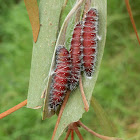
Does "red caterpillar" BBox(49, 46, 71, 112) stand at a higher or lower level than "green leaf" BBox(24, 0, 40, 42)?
lower

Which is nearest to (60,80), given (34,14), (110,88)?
(34,14)

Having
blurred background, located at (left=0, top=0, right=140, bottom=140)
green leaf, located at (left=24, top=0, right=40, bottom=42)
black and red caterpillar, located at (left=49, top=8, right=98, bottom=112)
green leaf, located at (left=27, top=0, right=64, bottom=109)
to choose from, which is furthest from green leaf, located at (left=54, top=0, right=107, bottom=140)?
blurred background, located at (left=0, top=0, right=140, bottom=140)

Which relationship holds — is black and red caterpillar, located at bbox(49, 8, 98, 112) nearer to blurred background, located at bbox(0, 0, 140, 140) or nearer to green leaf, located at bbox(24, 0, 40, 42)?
green leaf, located at bbox(24, 0, 40, 42)

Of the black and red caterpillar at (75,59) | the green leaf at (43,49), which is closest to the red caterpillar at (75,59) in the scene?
the black and red caterpillar at (75,59)

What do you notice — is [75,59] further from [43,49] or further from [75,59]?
[43,49]

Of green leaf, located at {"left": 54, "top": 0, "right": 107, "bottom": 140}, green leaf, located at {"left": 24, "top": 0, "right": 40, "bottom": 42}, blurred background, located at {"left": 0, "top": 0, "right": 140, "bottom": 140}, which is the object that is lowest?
blurred background, located at {"left": 0, "top": 0, "right": 140, "bottom": 140}

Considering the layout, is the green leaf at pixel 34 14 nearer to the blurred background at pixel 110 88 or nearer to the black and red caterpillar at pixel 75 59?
the black and red caterpillar at pixel 75 59

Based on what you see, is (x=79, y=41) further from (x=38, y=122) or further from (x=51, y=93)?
(x=38, y=122)

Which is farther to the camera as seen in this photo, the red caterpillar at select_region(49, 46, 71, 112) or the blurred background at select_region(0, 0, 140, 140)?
the blurred background at select_region(0, 0, 140, 140)
